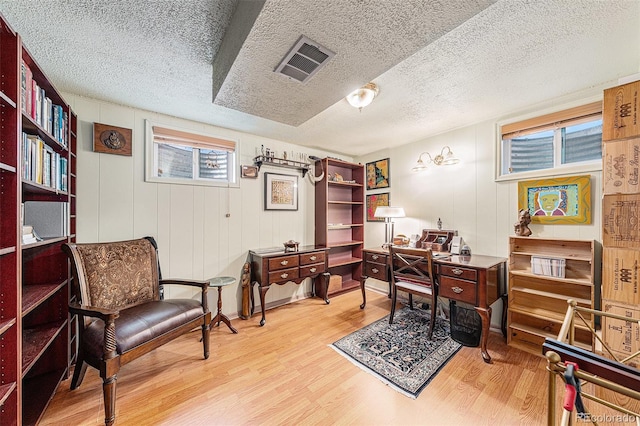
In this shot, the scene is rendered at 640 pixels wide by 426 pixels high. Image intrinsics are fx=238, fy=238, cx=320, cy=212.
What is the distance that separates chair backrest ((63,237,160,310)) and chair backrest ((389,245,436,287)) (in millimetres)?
2402

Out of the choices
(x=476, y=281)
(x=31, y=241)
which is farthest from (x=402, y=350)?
(x=31, y=241)

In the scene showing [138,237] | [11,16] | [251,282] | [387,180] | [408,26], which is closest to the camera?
[408,26]

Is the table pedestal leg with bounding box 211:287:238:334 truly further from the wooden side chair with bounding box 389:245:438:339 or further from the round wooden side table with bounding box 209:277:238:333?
the wooden side chair with bounding box 389:245:438:339

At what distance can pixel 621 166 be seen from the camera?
160 centimetres

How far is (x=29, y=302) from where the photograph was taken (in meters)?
1.33

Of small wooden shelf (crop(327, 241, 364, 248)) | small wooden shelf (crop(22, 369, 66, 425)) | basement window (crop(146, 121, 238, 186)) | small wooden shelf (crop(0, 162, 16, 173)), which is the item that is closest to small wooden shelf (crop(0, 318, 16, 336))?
small wooden shelf (crop(0, 162, 16, 173))

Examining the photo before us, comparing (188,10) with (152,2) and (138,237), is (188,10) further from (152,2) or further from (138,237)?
(138,237)

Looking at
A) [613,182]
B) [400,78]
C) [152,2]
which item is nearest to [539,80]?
[613,182]

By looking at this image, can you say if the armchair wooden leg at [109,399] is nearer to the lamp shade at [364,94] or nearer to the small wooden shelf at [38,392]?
the small wooden shelf at [38,392]

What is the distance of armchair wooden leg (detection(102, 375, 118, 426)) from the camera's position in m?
1.41

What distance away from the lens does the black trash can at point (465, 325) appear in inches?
90.7

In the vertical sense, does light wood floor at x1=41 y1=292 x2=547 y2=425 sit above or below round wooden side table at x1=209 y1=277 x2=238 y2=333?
below

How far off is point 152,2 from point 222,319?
2636 mm

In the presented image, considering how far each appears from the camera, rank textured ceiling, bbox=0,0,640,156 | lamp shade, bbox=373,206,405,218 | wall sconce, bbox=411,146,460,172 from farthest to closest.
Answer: lamp shade, bbox=373,206,405,218 < wall sconce, bbox=411,146,460,172 < textured ceiling, bbox=0,0,640,156
